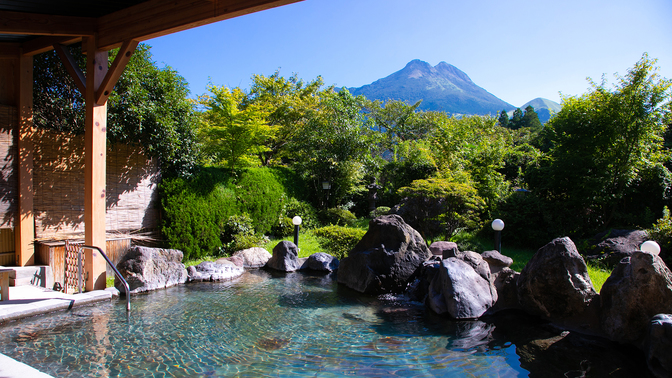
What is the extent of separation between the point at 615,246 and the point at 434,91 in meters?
151

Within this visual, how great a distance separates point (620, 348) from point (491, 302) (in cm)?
202

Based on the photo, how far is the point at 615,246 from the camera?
9086 millimetres

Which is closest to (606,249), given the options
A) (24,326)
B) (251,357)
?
(251,357)

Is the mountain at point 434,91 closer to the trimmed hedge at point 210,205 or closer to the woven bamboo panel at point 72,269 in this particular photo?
the trimmed hedge at point 210,205

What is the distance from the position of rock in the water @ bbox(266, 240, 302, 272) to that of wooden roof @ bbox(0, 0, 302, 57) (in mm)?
6138

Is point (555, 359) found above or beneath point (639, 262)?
beneath

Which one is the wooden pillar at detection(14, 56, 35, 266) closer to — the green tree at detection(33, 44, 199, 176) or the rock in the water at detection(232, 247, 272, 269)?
the green tree at detection(33, 44, 199, 176)

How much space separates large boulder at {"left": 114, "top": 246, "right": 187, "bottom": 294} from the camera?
24.3 ft

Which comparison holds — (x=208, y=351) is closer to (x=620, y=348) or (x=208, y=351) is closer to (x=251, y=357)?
(x=251, y=357)

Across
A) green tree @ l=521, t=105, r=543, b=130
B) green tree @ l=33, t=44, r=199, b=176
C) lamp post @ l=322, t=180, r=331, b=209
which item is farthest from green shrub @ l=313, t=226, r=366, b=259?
green tree @ l=521, t=105, r=543, b=130

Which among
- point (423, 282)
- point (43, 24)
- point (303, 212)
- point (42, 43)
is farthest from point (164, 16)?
point (303, 212)

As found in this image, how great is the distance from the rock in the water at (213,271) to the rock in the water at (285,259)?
1119mm

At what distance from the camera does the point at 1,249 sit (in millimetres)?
7266

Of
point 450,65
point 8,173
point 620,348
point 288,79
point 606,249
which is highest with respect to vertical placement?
point 450,65
